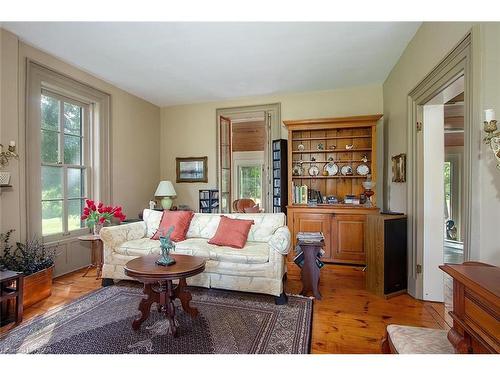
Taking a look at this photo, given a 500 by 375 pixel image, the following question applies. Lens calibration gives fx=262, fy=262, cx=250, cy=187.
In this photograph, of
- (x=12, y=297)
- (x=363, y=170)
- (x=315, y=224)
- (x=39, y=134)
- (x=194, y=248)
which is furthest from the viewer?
(x=363, y=170)

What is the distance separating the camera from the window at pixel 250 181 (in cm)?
707

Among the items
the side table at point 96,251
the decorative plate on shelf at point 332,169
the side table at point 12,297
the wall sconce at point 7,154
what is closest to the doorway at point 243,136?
the decorative plate on shelf at point 332,169

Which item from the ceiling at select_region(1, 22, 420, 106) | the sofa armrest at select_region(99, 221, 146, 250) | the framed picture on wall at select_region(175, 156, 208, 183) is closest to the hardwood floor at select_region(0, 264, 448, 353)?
the sofa armrest at select_region(99, 221, 146, 250)

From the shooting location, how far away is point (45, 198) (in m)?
3.34

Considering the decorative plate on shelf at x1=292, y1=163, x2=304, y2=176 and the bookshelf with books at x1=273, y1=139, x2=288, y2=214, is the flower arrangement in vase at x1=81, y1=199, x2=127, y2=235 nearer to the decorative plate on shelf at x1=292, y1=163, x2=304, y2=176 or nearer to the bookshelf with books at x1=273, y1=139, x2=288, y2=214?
the bookshelf with books at x1=273, y1=139, x2=288, y2=214

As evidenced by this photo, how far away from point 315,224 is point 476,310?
3.05 m

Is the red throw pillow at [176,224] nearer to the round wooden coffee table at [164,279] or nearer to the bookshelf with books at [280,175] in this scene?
the round wooden coffee table at [164,279]

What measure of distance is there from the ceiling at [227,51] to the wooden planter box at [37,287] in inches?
99.7

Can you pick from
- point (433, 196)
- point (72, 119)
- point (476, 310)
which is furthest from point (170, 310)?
point (72, 119)

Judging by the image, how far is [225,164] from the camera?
17.0 ft

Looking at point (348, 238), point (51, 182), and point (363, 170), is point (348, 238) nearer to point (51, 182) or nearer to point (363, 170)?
point (363, 170)

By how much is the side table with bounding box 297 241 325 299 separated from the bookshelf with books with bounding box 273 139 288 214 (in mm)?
1581

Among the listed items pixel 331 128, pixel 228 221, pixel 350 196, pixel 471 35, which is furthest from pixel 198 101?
pixel 471 35
